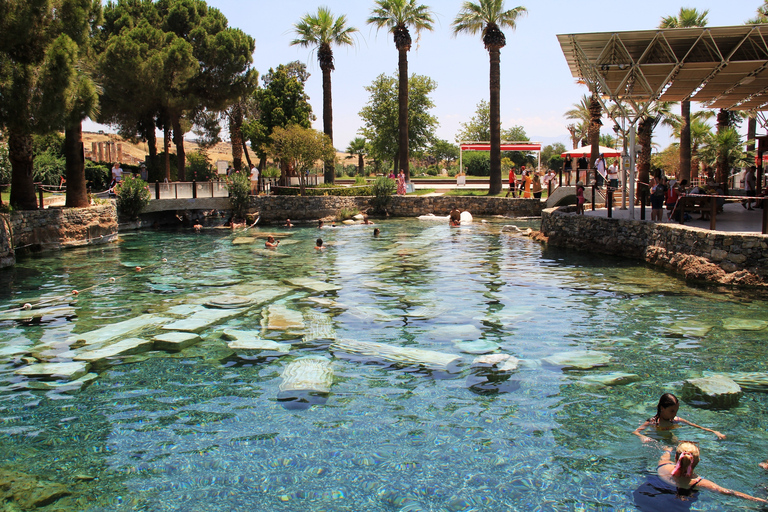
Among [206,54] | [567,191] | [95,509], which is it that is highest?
[206,54]

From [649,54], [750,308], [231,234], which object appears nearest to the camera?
[750,308]

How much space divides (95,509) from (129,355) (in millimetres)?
4442

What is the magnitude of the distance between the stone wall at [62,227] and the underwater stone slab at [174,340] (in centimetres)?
1288

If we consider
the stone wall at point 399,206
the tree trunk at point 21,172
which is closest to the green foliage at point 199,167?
the stone wall at point 399,206

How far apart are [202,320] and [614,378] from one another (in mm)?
7474

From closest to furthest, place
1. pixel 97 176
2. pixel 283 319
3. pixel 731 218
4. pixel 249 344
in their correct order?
pixel 249 344 < pixel 283 319 < pixel 731 218 < pixel 97 176

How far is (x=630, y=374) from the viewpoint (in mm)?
8352

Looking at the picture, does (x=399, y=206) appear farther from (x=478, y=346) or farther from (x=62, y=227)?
(x=478, y=346)

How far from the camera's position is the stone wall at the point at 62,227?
20.9m

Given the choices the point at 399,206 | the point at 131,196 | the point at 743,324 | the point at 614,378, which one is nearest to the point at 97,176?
the point at 131,196

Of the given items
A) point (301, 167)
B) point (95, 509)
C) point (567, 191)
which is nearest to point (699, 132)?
point (567, 191)

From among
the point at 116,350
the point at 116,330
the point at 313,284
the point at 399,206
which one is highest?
the point at 399,206

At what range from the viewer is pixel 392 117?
52.6 m

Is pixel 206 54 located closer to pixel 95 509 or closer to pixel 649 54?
pixel 649 54
